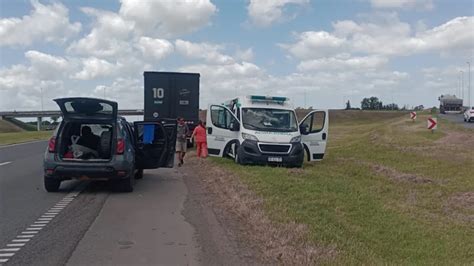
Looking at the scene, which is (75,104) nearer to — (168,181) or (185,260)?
(168,181)

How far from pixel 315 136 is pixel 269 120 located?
1.63 meters

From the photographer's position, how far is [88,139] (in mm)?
12938

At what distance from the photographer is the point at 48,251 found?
22.2 feet

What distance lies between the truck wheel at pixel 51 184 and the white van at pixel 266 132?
652 centimetres

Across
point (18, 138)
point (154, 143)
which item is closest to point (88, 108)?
point (154, 143)

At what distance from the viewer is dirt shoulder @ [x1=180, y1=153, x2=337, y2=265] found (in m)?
6.50

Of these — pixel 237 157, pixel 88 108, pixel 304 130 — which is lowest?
pixel 237 157

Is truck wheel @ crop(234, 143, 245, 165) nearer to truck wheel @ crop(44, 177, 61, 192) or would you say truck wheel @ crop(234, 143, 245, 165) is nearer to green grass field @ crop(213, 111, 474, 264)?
green grass field @ crop(213, 111, 474, 264)

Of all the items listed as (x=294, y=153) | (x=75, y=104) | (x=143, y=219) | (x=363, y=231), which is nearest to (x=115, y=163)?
(x=75, y=104)

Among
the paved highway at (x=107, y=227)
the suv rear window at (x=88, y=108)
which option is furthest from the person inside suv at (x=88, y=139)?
the paved highway at (x=107, y=227)

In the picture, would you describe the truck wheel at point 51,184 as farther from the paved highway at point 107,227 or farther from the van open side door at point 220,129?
the van open side door at point 220,129

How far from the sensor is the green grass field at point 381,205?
22.8ft

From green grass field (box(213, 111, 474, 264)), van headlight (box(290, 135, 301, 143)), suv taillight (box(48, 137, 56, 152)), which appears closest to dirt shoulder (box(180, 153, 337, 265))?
green grass field (box(213, 111, 474, 264))

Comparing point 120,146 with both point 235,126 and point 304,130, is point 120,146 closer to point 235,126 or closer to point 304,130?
point 235,126
